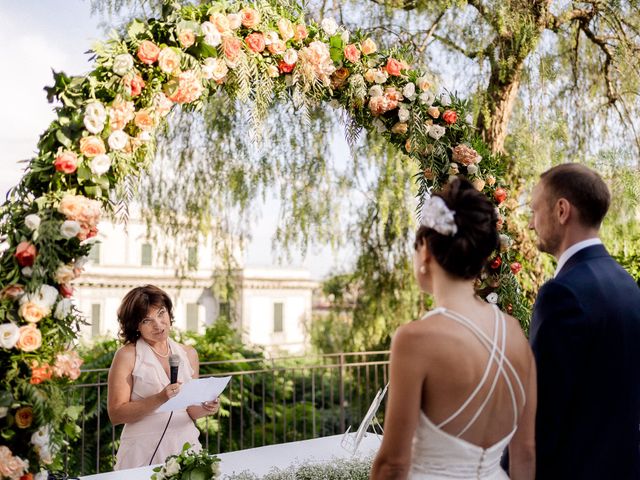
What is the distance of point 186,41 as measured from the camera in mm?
2646

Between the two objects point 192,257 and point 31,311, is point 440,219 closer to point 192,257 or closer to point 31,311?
point 31,311

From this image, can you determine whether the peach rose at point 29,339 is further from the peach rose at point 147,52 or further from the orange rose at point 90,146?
the peach rose at point 147,52

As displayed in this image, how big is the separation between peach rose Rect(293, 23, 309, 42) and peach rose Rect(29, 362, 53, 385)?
1.82 m

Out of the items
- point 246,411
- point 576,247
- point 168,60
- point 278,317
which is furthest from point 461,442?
point 278,317

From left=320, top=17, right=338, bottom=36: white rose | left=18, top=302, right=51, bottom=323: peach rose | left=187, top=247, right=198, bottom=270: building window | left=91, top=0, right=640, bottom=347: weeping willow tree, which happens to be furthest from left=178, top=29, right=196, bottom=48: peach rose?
left=187, top=247, right=198, bottom=270: building window

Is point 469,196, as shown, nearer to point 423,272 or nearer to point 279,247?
point 423,272

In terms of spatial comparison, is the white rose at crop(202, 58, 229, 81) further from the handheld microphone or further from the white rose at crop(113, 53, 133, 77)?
the handheld microphone

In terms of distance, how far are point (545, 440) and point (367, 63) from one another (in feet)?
6.88

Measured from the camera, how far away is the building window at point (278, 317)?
3778 centimetres

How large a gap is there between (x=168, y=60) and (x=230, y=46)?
334mm

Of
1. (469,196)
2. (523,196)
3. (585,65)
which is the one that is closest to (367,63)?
(469,196)

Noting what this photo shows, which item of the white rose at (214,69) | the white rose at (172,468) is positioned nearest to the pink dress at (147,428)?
the white rose at (172,468)

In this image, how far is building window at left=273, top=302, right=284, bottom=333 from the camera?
37781mm

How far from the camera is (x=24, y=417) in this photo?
2199 millimetres
